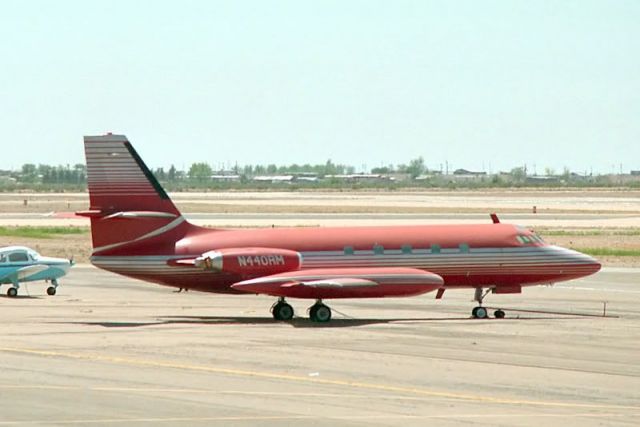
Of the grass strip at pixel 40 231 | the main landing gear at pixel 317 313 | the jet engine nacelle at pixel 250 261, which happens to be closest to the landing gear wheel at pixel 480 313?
the main landing gear at pixel 317 313

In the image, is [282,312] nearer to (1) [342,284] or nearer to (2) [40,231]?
(1) [342,284]

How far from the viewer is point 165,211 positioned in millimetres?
38094

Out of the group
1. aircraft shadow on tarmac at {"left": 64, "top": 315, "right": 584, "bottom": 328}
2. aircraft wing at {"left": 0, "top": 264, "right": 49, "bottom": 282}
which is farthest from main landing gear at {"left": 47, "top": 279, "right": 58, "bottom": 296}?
aircraft shadow on tarmac at {"left": 64, "top": 315, "right": 584, "bottom": 328}

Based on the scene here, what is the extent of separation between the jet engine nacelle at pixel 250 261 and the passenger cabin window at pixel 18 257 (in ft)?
36.0

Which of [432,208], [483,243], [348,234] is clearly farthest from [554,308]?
[432,208]

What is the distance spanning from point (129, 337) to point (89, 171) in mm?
6854

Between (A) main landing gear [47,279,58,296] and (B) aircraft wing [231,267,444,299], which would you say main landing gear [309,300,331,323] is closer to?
(B) aircraft wing [231,267,444,299]

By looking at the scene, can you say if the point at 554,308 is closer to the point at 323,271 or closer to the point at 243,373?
the point at 323,271

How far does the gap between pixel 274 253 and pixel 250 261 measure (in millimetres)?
Result: 726

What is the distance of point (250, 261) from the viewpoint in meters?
37.0

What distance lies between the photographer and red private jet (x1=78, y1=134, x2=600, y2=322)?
3669 centimetres

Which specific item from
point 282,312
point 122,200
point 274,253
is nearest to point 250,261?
point 274,253

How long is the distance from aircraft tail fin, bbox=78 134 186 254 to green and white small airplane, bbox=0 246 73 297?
28.9 ft

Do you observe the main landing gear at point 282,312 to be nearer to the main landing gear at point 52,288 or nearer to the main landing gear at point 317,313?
the main landing gear at point 317,313
